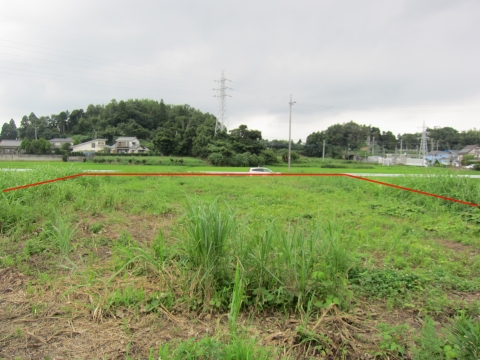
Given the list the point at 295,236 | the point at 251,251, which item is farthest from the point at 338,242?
the point at 251,251

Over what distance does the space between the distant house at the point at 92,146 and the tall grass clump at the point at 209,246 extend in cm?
3644

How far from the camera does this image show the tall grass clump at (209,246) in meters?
2.41

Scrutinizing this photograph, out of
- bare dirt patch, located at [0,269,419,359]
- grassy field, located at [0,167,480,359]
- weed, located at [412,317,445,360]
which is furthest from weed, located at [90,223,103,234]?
weed, located at [412,317,445,360]

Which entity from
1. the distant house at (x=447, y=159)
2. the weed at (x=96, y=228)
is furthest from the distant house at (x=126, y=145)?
the weed at (x=96, y=228)

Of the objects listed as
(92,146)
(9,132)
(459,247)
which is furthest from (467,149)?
(9,132)

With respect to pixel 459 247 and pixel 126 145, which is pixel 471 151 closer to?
pixel 459 247

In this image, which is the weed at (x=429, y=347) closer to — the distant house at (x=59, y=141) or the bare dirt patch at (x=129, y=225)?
the bare dirt patch at (x=129, y=225)

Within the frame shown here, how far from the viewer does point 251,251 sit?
8.57 ft

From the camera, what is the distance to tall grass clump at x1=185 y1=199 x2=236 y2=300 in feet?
7.91

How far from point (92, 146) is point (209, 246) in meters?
40.7

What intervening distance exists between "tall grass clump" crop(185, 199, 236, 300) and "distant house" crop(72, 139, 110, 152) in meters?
36.4

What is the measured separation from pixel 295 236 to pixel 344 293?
0.62 meters

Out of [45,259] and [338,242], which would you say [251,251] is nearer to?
[338,242]

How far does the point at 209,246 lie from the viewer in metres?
2.41
